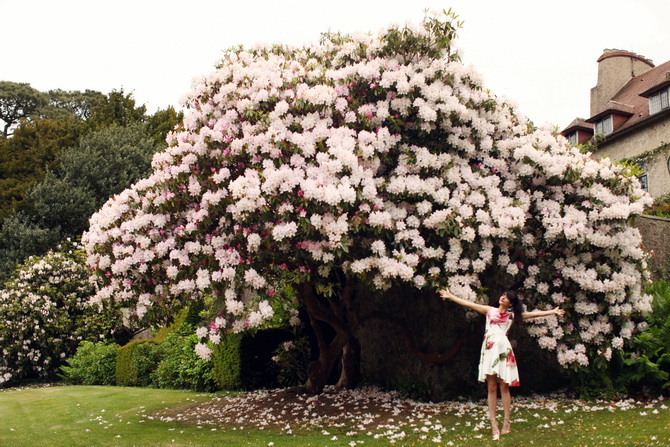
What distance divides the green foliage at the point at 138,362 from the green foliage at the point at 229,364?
4.73m

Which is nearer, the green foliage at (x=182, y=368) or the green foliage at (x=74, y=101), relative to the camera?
the green foliage at (x=182, y=368)

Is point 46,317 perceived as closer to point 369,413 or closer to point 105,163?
point 105,163

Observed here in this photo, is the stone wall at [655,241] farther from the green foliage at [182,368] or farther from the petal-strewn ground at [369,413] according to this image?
the green foliage at [182,368]

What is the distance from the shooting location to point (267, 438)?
328 inches

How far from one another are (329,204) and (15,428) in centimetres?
814

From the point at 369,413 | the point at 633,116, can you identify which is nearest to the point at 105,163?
the point at 369,413

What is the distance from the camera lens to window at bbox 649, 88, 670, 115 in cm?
2948

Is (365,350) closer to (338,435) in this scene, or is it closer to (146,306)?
(338,435)

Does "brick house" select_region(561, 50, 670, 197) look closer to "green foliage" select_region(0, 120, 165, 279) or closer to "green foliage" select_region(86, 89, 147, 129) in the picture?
"green foliage" select_region(0, 120, 165, 279)

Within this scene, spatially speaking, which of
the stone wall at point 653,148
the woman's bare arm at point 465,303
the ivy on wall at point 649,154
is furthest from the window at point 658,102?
the woman's bare arm at point 465,303

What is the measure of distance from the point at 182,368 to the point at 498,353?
37.0 feet

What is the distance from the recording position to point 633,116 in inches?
1292

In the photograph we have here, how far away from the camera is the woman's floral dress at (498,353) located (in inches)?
295

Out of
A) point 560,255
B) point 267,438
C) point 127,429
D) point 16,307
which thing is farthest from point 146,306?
point 16,307
